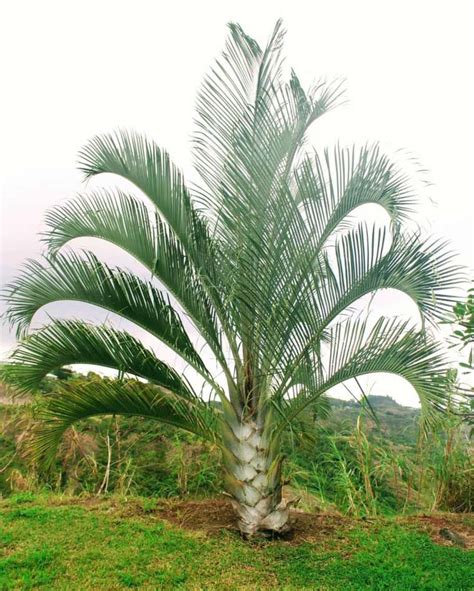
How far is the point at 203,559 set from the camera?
202 inches

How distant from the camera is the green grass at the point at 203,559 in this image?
4723mm

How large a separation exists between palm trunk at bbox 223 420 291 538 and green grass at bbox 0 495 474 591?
19 centimetres

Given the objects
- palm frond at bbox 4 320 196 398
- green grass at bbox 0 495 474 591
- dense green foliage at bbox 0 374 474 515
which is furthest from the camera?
dense green foliage at bbox 0 374 474 515

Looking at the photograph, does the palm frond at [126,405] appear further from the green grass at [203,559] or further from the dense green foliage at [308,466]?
the green grass at [203,559]

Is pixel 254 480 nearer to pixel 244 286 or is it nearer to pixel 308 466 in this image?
pixel 244 286

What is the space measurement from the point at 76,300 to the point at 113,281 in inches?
20.4

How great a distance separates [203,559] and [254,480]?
958 mm

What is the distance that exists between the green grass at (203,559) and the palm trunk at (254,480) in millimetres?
187

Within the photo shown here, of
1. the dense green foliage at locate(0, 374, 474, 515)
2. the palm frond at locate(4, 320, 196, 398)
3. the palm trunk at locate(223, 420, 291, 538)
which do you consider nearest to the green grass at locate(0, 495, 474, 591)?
the palm trunk at locate(223, 420, 291, 538)

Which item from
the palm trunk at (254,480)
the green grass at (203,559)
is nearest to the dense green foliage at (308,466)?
the palm trunk at (254,480)

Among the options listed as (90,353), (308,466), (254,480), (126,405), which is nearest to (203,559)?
(254,480)

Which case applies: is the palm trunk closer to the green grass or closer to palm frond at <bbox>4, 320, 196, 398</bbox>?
the green grass

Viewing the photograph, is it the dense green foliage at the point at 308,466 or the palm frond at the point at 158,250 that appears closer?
the palm frond at the point at 158,250

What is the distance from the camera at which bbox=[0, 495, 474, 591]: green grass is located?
15.5ft
